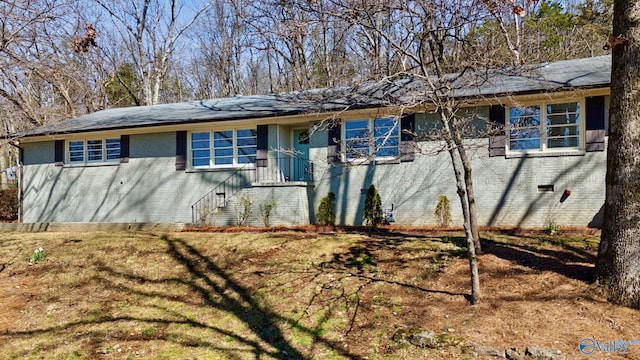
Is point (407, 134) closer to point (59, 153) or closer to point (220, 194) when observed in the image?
point (220, 194)

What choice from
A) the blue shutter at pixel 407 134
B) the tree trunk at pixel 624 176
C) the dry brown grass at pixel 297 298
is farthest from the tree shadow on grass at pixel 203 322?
the blue shutter at pixel 407 134

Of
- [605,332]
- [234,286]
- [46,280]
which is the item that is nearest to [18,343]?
[46,280]

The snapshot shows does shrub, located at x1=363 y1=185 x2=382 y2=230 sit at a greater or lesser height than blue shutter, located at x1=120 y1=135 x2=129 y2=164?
lesser

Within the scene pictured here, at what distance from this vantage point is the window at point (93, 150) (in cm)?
1477

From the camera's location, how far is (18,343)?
242 inches

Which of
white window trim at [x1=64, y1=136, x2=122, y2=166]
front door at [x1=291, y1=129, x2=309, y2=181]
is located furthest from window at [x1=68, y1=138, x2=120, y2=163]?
front door at [x1=291, y1=129, x2=309, y2=181]

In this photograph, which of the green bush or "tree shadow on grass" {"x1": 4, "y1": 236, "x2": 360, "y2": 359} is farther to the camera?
the green bush

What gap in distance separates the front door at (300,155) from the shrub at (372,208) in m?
2.27

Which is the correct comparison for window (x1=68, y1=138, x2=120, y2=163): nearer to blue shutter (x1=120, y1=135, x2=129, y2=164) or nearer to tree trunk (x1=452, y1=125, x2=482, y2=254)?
blue shutter (x1=120, y1=135, x2=129, y2=164)

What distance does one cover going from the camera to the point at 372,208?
37.4ft

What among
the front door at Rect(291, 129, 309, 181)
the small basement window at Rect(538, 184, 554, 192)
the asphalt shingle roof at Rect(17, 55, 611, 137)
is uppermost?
the asphalt shingle roof at Rect(17, 55, 611, 137)

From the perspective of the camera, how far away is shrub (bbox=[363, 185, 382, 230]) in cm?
1138

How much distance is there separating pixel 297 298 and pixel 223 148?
780 centimetres

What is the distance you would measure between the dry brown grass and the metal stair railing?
332cm
